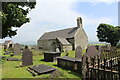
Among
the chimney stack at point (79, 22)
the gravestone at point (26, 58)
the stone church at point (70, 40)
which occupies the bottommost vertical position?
the gravestone at point (26, 58)

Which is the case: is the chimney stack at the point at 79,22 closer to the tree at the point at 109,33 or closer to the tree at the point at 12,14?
the tree at the point at 109,33

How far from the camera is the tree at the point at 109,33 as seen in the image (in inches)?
1711

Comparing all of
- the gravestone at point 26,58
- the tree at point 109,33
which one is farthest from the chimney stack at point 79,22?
the gravestone at point 26,58

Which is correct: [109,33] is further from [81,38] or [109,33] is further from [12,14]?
[12,14]

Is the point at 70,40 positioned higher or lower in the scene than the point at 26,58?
higher

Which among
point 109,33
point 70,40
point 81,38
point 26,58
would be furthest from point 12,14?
point 109,33

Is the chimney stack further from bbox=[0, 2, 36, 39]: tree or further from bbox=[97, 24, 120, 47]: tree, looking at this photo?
bbox=[0, 2, 36, 39]: tree

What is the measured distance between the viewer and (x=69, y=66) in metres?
9.35

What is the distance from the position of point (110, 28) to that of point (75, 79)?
1741 inches

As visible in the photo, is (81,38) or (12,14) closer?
(12,14)

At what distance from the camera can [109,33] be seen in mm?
45594

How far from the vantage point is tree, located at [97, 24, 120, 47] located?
4347cm

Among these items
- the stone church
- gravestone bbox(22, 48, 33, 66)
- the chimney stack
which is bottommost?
gravestone bbox(22, 48, 33, 66)

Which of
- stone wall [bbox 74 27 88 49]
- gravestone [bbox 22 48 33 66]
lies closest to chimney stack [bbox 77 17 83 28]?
stone wall [bbox 74 27 88 49]
